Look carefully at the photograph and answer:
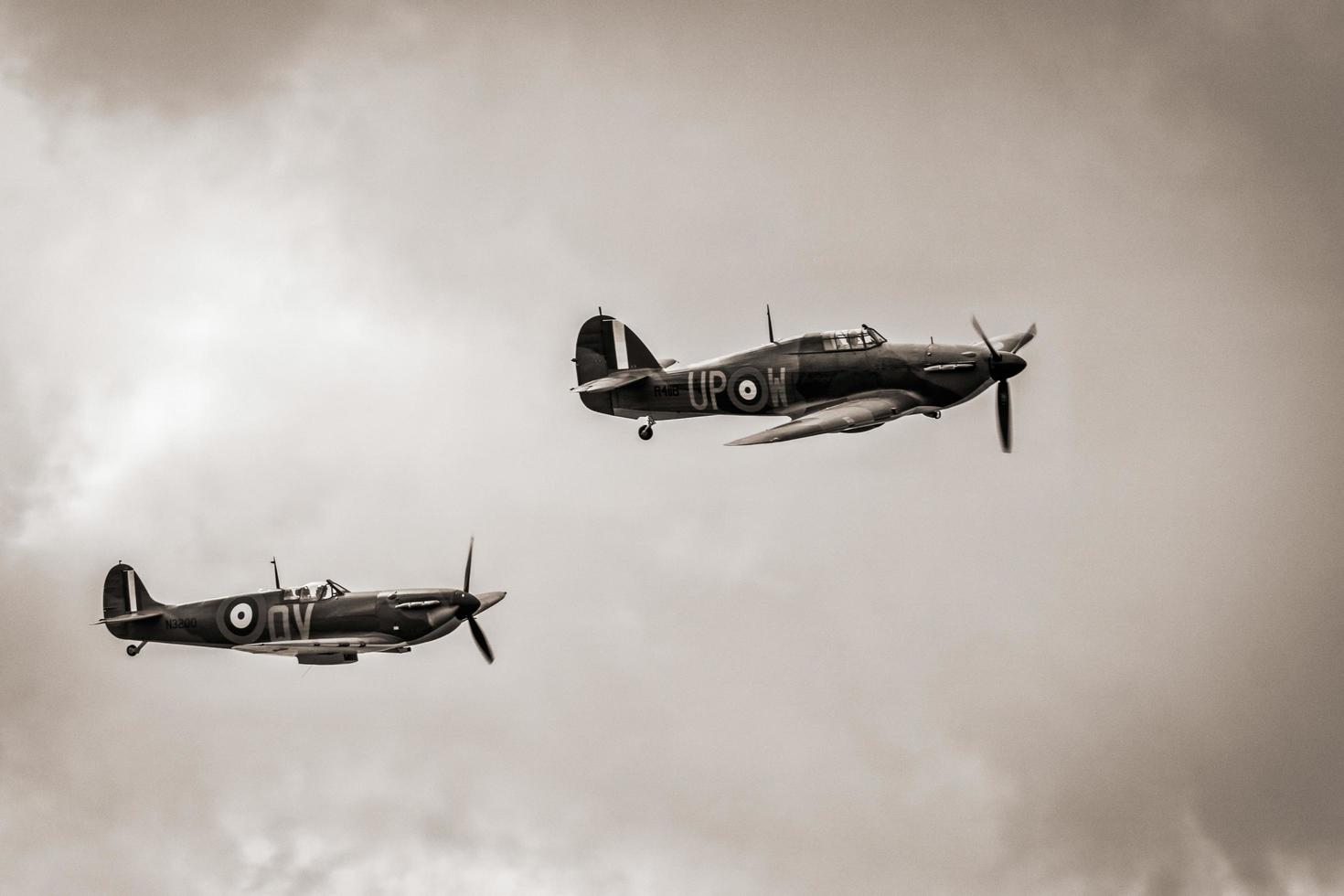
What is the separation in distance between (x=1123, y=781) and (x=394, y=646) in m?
161

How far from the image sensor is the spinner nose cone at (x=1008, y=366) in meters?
49.4

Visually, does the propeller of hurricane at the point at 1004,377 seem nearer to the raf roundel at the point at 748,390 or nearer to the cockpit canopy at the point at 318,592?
the raf roundel at the point at 748,390

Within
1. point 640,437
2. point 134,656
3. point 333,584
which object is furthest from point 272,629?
point 640,437

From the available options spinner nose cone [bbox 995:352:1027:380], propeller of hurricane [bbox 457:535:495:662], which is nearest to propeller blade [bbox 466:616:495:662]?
propeller of hurricane [bbox 457:535:495:662]

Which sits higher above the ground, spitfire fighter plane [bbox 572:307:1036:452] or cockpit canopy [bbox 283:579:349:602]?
A: spitfire fighter plane [bbox 572:307:1036:452]

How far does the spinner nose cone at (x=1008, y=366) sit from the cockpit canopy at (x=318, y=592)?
1794 centimetres

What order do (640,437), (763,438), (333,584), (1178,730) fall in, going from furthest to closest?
(1178,730) < (640,437) < (333,584) < (763,438)

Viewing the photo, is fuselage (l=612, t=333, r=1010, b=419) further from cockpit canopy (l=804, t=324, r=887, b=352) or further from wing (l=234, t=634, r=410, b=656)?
wing (l=234, t=634, r=410, b=656)

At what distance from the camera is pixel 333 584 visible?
4894cm

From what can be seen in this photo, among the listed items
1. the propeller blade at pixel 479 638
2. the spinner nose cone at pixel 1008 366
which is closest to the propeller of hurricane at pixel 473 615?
the propeller blade at pixel 479 638

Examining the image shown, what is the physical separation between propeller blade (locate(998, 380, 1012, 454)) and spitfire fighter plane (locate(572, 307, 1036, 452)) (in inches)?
0.9

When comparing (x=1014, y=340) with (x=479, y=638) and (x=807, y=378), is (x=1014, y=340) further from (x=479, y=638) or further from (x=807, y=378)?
(x=479, y=638)

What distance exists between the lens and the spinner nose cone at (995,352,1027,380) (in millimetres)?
49438

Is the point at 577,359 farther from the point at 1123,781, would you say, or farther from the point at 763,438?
the point at 1123,781
